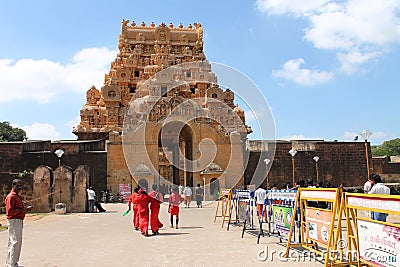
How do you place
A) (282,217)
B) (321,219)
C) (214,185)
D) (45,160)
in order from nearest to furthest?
1. (321,219)
2. (282,217)
3. (214,185)
4. (45,160)

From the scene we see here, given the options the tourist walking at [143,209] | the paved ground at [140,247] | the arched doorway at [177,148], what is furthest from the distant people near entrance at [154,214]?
the arched doorway at [177,148]

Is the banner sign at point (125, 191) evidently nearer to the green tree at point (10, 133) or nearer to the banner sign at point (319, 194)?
the banner sign at point (319, 194)

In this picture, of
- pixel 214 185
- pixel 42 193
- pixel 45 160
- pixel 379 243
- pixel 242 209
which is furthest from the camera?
pixel 45 160

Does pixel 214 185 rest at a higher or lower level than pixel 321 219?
lower

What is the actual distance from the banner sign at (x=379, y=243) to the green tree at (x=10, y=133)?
65.8m

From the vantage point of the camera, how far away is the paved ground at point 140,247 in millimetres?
6406

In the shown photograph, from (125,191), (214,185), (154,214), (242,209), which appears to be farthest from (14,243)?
(214,185)

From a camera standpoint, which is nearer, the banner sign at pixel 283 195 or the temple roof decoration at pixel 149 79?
the banner sign at pixel 283 195

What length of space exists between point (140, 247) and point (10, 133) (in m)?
63.0

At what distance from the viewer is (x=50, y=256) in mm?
7156

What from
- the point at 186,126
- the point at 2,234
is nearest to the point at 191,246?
the point at 2,234

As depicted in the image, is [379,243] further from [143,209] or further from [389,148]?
[389,148]

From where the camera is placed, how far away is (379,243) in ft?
13.9

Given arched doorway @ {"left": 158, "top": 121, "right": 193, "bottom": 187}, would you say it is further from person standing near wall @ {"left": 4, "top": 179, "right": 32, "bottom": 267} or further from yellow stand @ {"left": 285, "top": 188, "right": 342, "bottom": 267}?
person standing near wall @ {"left": 4, "top": 179, "right": 32, "bottom": 267}
